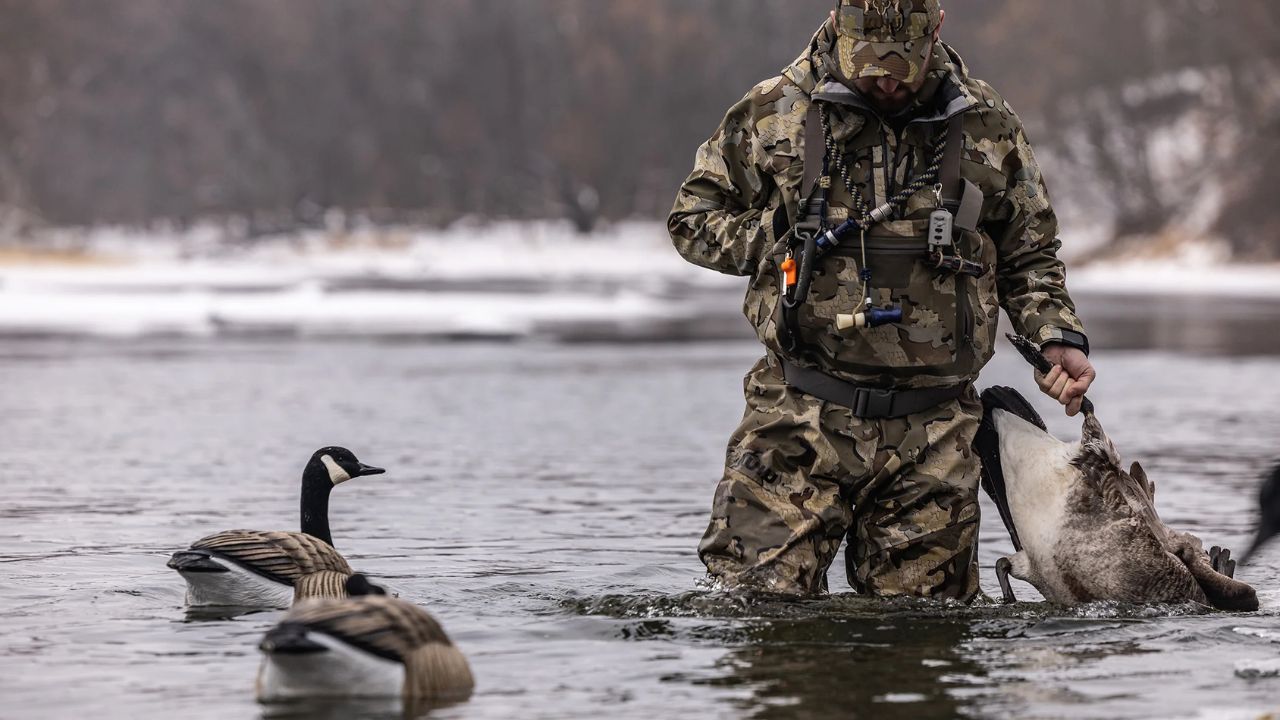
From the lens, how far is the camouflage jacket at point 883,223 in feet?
18.0

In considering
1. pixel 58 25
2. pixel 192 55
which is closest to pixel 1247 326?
pixel 58 25

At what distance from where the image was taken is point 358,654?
4.62 m

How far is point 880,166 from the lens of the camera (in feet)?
18.0

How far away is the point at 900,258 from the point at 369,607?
6.02 ft

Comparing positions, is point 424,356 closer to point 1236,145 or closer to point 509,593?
point 509,593

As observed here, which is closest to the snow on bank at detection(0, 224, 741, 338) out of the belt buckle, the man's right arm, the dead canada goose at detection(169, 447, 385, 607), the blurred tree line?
the blurred tree line

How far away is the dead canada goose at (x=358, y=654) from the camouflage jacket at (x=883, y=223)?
1404mm

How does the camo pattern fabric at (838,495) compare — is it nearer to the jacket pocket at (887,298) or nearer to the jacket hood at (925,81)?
the jacket pocket at (887,298)

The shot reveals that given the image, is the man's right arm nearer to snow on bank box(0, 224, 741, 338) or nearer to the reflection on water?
the reflection on water

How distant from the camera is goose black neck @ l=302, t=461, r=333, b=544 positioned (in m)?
6.90

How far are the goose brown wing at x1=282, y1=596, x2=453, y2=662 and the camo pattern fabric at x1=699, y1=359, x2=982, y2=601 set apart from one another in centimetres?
118

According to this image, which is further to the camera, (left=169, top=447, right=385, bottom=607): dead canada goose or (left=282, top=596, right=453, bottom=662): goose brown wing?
(left=169, top=447, right=385, bottom=607): dead canada goose

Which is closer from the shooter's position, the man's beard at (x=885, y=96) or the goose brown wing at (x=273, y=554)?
the man's beard at (x=885, y=96)

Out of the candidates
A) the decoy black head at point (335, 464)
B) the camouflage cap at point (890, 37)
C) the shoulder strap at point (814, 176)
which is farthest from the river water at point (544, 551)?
the camouflage cap at point (890, 37)
